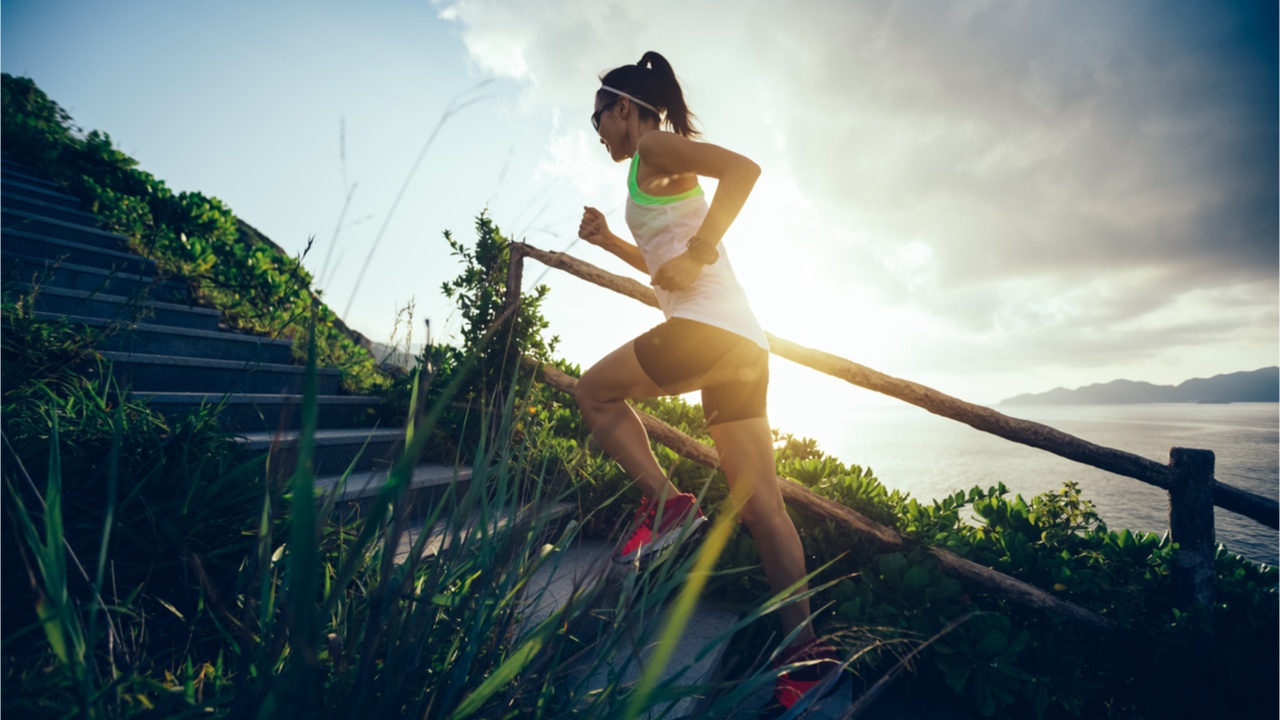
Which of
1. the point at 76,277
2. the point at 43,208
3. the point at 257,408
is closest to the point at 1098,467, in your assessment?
the point at 257,408

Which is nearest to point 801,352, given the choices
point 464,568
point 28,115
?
point 464,568

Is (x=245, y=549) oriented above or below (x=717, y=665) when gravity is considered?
above

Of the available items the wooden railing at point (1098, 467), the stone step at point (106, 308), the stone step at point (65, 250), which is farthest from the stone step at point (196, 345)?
the wooden railing at point (1098, 467)

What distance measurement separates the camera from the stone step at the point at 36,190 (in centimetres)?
540

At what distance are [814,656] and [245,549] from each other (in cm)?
175

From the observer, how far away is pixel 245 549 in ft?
4.77

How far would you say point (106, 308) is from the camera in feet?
12.7

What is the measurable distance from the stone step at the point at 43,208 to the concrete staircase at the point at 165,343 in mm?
11

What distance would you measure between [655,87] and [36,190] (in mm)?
7363

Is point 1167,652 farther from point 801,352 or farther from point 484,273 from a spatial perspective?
point 484,273

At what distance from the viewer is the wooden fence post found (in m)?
2.25

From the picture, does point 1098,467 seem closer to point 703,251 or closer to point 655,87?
point 703,251

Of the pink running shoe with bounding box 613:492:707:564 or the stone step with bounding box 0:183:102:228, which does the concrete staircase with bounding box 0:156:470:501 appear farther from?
the pink running shoe with bounding box 613:492:707:564

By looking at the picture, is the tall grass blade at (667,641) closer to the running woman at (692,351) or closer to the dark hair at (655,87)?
the running woman at (692,351)
